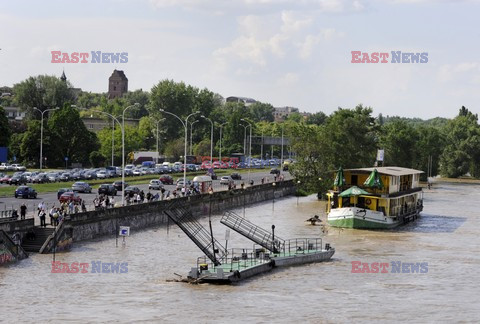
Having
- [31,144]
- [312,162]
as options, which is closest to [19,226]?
[312,162]

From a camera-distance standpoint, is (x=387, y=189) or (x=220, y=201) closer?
(x=387, y=189)

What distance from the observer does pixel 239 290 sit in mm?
52812

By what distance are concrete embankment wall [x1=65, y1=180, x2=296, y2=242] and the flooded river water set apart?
1.57m

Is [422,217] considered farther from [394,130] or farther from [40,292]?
[394,130]

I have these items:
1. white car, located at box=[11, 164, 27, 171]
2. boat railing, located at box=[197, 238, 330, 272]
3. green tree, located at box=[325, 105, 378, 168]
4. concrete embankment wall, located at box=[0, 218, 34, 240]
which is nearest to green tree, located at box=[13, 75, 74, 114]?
white car, located at box=[11, 164, 27, 171]

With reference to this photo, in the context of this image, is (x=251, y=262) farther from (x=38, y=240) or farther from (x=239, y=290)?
(x=38, y=240)

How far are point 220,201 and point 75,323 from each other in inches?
2438

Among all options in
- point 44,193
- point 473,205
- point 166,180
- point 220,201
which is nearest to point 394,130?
point 473,205

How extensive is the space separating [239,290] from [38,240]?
56.9ft

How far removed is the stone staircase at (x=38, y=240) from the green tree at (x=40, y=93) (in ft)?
386

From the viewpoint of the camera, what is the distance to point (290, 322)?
150ft

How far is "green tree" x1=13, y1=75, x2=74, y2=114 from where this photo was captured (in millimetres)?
180275

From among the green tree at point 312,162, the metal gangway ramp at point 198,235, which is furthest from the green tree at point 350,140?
the metal gangway ramp at point 198,235

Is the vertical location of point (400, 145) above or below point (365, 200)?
above
